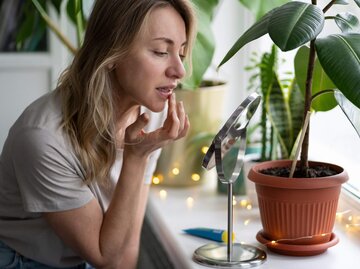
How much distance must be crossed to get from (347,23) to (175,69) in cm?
35

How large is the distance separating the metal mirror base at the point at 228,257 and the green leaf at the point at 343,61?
0.42m

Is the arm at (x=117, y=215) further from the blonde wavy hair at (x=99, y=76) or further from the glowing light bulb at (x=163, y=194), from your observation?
the glowing light bulb at (x=163, y=194)

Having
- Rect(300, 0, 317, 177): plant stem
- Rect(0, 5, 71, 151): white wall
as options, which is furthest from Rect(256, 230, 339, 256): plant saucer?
Rect(0, 5, 71, 151): white wall

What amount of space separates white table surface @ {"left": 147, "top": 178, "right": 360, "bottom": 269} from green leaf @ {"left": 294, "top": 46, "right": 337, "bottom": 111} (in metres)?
0.29

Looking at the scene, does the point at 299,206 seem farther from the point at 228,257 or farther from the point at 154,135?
the point at 154,135

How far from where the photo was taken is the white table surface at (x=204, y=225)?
1.53m

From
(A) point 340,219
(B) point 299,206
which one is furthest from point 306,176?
A: (A) point 340,219

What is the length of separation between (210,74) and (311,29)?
1.40m

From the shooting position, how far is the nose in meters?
1.56

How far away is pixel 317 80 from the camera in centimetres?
162

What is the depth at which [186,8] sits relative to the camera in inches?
63.4

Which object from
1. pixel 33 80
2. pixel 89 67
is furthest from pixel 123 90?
pixel 33 80

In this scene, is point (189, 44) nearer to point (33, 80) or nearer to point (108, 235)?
point (108, 235)

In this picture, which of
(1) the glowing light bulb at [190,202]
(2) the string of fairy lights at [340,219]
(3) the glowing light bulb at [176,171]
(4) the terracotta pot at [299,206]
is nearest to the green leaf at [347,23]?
(4) the terracotta pot at [299,206]
